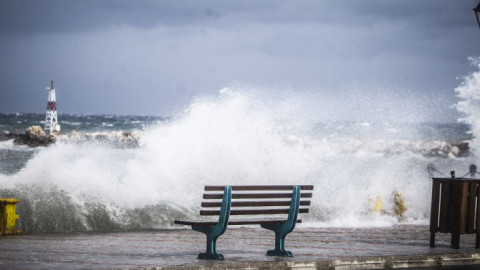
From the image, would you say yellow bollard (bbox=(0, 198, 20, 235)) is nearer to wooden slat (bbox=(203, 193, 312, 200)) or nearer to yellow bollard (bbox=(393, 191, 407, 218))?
wooden slat (bbox=(203, 193, 312, 200))

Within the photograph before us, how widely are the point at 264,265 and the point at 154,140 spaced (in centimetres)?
1197

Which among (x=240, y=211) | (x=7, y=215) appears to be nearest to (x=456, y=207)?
(x=240, y=211)

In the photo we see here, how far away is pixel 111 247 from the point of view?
9.59m

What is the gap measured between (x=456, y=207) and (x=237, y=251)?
11.2ft

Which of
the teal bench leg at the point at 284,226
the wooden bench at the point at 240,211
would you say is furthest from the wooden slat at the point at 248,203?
the teal bench leg at the point at 284,226

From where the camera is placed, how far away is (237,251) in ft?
31.0

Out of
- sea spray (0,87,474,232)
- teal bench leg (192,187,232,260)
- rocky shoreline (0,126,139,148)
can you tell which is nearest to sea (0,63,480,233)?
sea spray (0,87,474,232)

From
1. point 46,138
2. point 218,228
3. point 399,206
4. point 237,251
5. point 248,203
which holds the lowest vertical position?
point 237,251

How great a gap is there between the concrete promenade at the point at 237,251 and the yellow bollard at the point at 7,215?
319 mm

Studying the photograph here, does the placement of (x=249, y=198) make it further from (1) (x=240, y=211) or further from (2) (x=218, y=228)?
(2) (x=218, y=228)

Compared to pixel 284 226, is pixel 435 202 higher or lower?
higher

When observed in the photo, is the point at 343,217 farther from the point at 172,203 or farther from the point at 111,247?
the point at 111,247

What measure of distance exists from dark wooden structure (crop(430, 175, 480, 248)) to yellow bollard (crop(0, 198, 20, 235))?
6.26m

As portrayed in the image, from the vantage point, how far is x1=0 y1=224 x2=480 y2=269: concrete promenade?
26.8 feet
